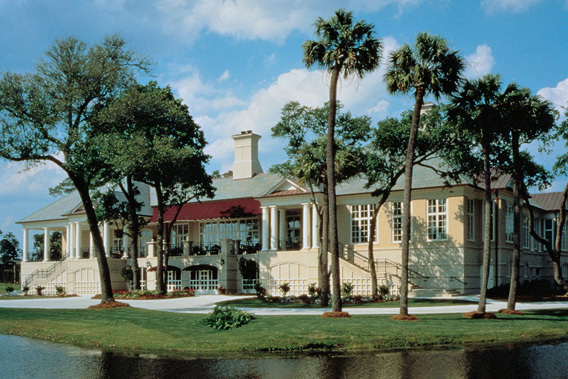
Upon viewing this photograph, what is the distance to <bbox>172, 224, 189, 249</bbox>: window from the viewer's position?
48.6 m

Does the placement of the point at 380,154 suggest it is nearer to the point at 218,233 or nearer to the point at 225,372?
the point at 218,233

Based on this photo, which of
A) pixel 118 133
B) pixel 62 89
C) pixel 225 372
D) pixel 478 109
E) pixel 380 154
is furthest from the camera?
pixel 380 154

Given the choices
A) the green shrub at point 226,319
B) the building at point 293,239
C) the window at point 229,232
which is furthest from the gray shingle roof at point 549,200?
the green shrub at point 226,319

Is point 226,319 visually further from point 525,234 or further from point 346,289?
point 525,234

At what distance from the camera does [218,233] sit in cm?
4684

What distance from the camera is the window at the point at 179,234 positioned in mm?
48625

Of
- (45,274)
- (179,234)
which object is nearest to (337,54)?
(179,234)

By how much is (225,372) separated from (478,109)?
1533cm

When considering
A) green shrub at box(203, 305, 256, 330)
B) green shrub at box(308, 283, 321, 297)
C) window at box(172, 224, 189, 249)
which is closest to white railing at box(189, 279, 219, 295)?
window at box(172, 224, 189, 249)

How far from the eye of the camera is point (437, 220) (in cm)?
3644

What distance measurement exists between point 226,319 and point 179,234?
96.8 ft

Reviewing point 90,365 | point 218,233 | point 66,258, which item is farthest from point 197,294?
point 90,365

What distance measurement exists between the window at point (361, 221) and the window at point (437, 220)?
140 inches

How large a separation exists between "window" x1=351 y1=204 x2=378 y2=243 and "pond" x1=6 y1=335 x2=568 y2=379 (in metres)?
22.3
